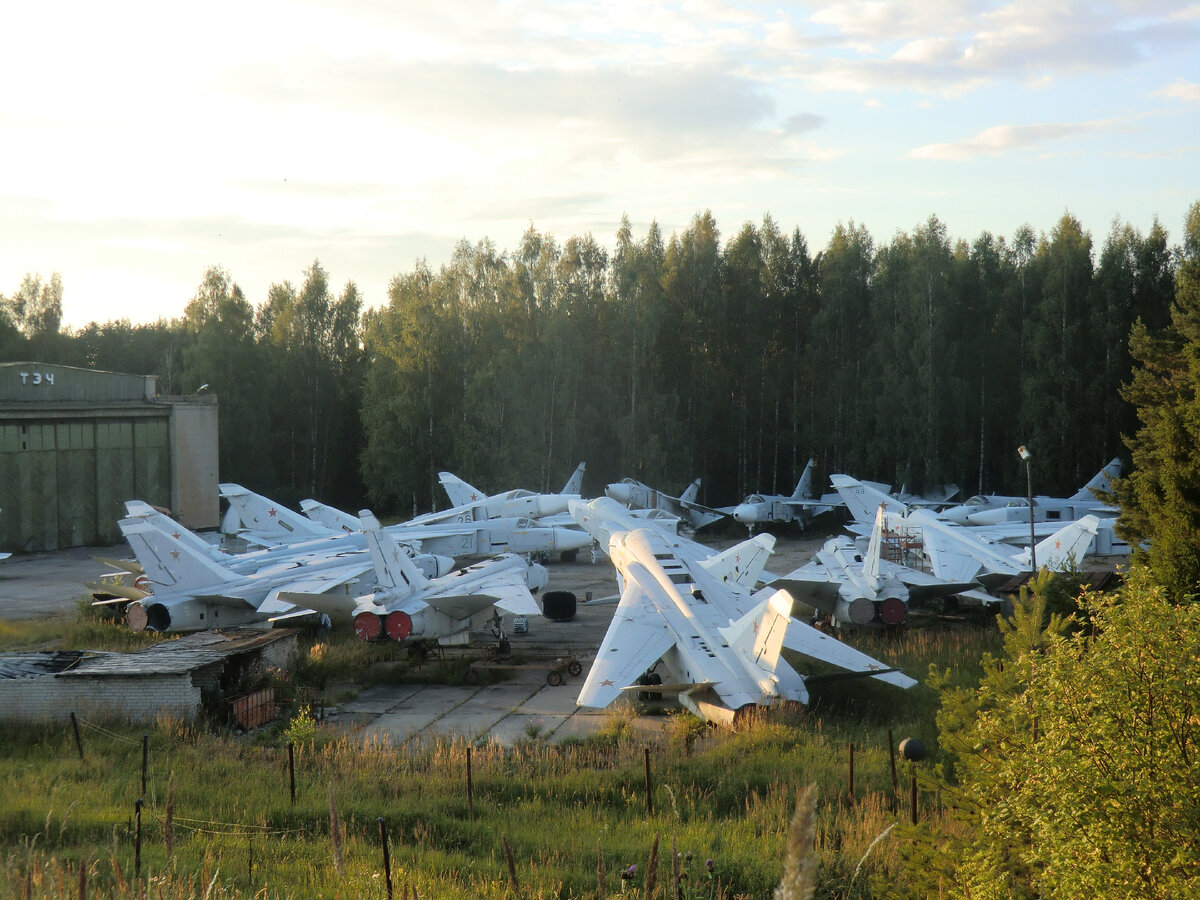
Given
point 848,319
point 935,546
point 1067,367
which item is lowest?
point 935,546

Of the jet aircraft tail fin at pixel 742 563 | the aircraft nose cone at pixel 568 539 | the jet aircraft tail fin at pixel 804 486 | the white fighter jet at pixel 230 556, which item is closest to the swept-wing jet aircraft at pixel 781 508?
the jet aircraft tail fin at pixel 804 486

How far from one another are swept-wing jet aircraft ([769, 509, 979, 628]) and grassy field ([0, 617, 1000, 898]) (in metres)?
4.38

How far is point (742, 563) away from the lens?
2425cm

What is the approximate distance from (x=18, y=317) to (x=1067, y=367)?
227 feet

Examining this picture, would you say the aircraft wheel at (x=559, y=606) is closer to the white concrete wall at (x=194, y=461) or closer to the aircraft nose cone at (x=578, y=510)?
the aircraft nose cone at (x=578, y=510)

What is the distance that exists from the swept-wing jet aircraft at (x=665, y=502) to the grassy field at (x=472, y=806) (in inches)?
1006

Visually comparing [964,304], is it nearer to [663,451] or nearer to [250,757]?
[663,451]

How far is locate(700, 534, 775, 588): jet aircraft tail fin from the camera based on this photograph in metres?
24.0

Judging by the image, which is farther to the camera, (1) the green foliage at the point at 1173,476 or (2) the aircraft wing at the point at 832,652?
(1) the green foliage at the point at 1173,476

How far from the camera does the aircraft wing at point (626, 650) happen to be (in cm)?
1462

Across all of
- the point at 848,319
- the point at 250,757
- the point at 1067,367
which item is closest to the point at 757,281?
the point at 848,319

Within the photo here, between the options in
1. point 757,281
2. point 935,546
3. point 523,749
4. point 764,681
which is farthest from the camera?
point 757,281

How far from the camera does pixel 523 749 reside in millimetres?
13719

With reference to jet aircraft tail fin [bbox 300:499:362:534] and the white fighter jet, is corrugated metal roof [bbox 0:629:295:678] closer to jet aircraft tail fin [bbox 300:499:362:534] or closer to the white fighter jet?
the white fighter jet
